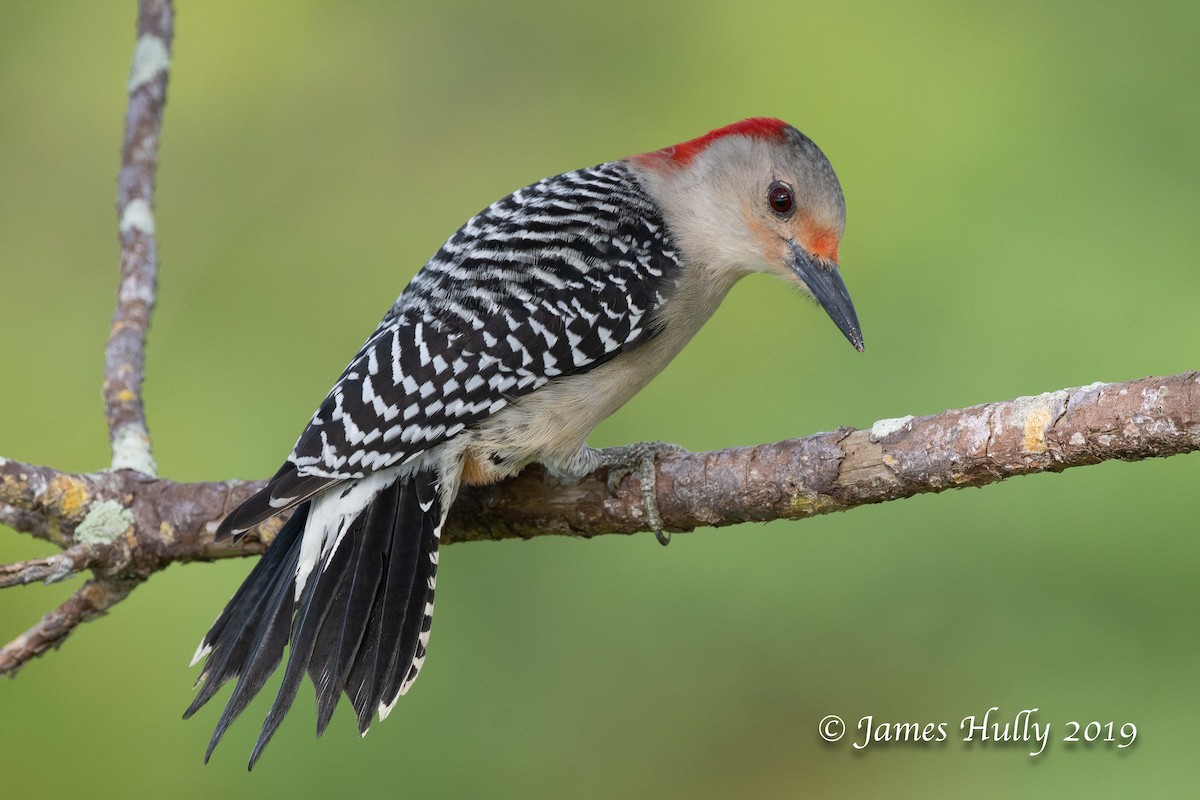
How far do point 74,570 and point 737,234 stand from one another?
1.68 metres

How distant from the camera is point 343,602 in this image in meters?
→ 2.47

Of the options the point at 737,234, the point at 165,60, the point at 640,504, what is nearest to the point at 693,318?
the point at 737,234

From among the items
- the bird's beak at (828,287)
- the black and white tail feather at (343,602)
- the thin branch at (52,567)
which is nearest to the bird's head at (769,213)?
the bird's beak at (828,287)

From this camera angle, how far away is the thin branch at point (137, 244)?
9.80 feet

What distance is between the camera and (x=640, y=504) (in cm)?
261

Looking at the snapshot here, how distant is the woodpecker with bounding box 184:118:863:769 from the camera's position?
2449 mm

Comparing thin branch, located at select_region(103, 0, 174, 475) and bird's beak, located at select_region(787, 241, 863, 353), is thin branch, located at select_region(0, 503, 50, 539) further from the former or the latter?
bird's beak, located at select_region(787, 241, 863, 353)

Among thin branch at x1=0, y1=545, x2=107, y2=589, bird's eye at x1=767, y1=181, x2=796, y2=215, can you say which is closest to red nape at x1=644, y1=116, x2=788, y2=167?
bird's eye at x1=767, y1=181, x2=796, y2=215

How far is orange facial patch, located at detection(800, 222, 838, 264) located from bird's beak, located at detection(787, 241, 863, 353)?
2cm

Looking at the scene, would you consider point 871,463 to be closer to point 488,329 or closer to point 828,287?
point 828,287

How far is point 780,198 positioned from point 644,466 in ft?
2.59

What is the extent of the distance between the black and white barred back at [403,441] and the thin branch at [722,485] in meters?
0.23

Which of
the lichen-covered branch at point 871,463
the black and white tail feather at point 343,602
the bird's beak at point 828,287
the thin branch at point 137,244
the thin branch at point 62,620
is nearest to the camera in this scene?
the lichen-covered branch at point 871,463

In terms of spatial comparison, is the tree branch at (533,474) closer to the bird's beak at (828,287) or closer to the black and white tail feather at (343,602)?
the black and white tail feather at (343,602)
